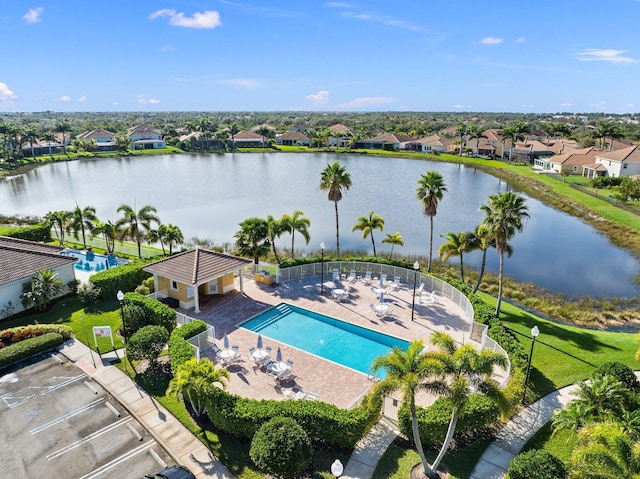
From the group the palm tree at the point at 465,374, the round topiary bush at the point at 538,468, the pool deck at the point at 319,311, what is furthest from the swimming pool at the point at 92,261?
→ the round topiary bush at the point at 538,468

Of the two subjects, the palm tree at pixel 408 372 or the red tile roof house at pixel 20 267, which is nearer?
the palm tree at pixel 408 372

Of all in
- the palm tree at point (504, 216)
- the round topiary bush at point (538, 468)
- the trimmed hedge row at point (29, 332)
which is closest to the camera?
the round topiary bush at point (538, 468)

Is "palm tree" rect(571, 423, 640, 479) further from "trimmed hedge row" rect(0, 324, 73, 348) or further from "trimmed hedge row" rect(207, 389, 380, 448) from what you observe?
"trimmed hedge row" rect(0, 324, 73, 348)

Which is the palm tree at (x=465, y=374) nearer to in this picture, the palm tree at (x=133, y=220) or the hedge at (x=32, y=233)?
the palm tree at (x=133, y=220)

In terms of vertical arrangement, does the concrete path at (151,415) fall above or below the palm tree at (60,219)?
below

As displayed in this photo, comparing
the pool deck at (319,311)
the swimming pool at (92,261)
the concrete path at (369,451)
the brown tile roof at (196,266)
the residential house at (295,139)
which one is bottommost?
the concrete path at (369,451)

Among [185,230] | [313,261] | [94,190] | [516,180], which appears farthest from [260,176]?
[313,261]

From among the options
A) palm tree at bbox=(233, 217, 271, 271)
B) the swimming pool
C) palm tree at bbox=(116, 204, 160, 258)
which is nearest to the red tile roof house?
the swimming pool

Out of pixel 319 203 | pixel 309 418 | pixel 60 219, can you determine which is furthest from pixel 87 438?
pixel 319 203
